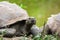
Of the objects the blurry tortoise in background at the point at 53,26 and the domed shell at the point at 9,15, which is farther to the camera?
the blurry tortoise in background at the point at 53,26

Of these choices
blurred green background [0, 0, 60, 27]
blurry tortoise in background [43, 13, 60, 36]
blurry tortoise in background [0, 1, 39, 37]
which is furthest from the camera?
blurred green background [0, 0, 60, 27]

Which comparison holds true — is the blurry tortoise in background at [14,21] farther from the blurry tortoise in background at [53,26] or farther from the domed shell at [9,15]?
the blurry tortoise in background at [53,26]

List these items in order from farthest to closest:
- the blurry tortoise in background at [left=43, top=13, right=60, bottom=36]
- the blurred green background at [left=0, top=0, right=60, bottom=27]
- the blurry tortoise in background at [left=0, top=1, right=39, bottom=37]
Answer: the blurred green background at [left=0, top=0, right=60, bottom=27]
the blurry tortoise in background at [left=43, top=13, right=60, bottom=36]
the blurry tortoise in background at [left=0, top=1, right=39, bottom=37]

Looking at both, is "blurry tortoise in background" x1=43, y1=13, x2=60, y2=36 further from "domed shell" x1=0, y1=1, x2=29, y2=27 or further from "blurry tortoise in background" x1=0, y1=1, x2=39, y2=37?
"domed shell" x1=0, y1=1, x2=29, y2=27

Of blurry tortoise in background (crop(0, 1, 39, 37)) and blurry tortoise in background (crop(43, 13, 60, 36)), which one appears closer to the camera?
blurry tortoise in background (crop(0, 1, 39, 37))

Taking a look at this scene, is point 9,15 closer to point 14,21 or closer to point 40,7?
point 14,21

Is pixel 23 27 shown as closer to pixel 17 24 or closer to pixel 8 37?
pixel 17 24

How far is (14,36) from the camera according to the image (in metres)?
5.16

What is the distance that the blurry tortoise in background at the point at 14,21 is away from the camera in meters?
5.12

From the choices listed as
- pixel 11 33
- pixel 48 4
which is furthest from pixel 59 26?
pixel 48 4

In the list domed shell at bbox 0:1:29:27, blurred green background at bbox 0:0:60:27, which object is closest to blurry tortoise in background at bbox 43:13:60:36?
domed shell at bbox 0:1:29:27

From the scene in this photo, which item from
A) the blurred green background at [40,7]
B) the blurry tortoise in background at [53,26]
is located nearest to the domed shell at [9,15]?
the blurry tortoise in background at [53,26]

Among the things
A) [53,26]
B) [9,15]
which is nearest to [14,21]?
[9,15]

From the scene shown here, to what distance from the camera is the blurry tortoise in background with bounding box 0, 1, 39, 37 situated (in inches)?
202
